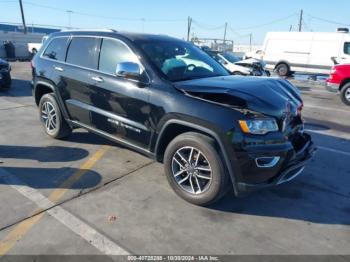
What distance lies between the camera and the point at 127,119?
4.43 meters

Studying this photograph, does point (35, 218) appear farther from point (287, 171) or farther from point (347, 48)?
point (347, 48)

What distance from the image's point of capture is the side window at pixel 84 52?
16.2ft

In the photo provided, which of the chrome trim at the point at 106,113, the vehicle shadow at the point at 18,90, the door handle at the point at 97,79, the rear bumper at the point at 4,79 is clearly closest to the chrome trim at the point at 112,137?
the chrome trim at the point at 106,113

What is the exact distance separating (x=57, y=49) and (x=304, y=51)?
17.3m

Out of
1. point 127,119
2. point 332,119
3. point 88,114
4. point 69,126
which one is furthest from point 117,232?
point 332,119

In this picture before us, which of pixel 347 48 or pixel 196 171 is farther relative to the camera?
pixel 347 48

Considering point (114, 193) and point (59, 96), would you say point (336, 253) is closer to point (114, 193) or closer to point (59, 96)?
point (114, 193)

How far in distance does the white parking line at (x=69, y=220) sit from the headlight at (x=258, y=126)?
5.39ft

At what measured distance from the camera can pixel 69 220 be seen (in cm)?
354

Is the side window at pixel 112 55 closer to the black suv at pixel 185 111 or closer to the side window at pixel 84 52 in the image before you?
the black suv at pixel 185 111

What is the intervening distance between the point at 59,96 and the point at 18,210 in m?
2.39

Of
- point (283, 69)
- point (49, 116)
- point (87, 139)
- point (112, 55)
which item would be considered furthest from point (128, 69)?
point (283, 69)

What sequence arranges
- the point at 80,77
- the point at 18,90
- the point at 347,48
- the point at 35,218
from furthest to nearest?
the point at 347,48, the point at 18,90, the point at 80,77, the point at 35,218

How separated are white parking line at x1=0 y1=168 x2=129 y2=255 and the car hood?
175 cm
